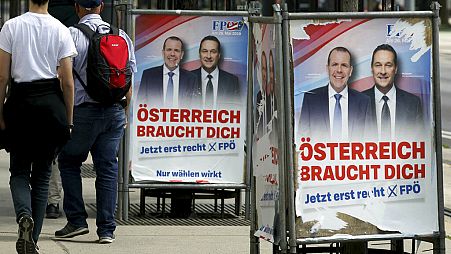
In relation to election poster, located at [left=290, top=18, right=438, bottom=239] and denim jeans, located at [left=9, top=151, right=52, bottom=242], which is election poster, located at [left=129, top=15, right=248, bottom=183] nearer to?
denim jeans, located at [left=9, top=151, right=52, bottom=242]

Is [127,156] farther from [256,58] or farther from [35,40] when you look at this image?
[256,58]

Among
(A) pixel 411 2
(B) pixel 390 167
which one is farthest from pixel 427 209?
(A) pixel 411 2

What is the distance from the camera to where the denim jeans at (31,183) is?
767 centimetres

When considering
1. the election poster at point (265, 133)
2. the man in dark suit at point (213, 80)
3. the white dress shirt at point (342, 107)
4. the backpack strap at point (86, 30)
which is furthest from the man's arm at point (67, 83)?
the white dress shirt at point (342, 107)

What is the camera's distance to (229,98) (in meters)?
9.45

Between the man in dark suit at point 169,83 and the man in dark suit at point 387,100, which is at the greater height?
the man in dark suit at point 169,83

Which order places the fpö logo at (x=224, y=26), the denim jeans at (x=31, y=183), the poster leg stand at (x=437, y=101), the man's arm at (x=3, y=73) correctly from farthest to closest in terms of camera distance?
the fpö logo at (x=224, y=26)
the denim jeans at (x=31, y=183)
the man's arm at (x=3, y=73)
the poster leg stand at (x=437, y=101)

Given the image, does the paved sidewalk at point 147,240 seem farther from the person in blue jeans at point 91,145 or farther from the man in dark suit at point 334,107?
the man in dark suit at point 334,107

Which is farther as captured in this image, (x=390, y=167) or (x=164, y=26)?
(x=164, y=26)

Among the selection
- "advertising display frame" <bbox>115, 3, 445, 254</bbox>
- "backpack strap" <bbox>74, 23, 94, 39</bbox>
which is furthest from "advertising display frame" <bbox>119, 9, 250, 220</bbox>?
"advertising display frame" <bbox>115, 3, 445, 254</bbox>

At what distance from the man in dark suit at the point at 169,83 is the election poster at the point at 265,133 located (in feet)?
9.17

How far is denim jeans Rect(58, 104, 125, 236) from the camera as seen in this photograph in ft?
27.4

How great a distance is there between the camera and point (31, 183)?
7812mm

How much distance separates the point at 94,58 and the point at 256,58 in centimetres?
199
